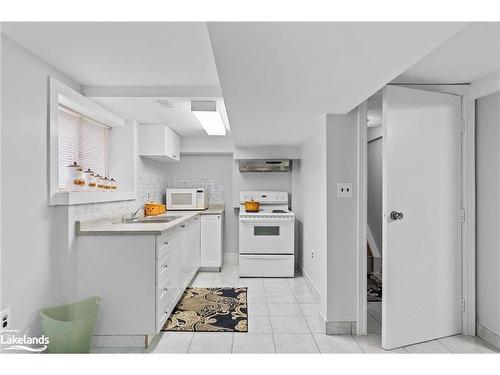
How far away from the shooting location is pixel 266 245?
14.3 feet

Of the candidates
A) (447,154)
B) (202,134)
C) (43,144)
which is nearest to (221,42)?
(43,144)

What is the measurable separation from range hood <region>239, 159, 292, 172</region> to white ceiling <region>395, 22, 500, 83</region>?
2.65 m

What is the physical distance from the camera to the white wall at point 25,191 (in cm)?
185

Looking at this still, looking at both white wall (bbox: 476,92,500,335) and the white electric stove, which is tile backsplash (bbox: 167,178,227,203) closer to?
the white electric stove

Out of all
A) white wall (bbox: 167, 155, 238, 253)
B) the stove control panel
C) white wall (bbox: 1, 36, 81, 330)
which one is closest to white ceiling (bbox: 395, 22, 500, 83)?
white wall (bbox: 1, 36, 81, 330)

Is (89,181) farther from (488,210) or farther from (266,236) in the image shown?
(488,210)

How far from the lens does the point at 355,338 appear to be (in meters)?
2.50

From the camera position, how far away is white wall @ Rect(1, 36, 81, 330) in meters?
1.85

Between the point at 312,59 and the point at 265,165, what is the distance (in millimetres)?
3436

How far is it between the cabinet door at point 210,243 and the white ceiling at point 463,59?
10.7 ft

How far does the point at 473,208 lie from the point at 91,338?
122 inches

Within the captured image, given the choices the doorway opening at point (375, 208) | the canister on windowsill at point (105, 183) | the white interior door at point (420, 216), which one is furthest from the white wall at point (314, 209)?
the canister on windowsill at point (105, 183)

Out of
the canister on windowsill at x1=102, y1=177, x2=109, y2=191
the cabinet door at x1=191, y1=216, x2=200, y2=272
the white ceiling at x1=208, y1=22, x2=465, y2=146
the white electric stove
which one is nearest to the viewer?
the white ceiling at x1=208, y1=22, x2=465, y2=146

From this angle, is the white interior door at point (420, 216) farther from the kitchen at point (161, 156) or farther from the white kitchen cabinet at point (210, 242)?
the white kitchen cabinet at point (210, 242)
